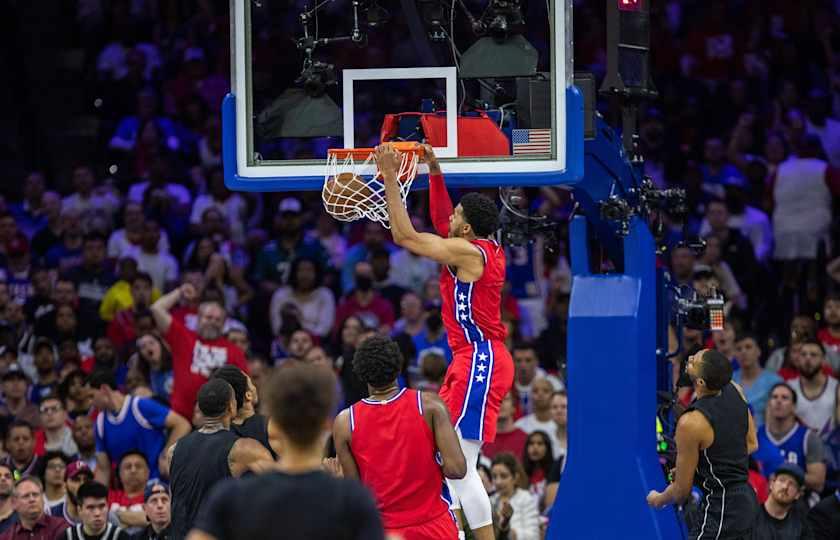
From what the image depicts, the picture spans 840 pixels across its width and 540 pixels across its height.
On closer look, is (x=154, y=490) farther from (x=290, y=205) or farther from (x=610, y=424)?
(x=290, y=205)

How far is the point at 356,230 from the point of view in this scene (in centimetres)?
1681

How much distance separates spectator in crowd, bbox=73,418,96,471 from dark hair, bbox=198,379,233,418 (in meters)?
5.41

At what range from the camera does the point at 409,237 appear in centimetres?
Result: 837

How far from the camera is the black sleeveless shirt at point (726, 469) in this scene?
8844mm

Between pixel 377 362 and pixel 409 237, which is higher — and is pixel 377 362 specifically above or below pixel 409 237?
below

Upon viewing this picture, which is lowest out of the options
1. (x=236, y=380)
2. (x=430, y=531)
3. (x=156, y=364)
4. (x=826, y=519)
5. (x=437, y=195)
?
(x=826, y=519)

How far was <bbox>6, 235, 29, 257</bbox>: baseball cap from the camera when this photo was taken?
16.4 metres

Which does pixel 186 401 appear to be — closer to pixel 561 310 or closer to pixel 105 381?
pixel 105 381

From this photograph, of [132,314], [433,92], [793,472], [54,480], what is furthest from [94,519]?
[132,314]

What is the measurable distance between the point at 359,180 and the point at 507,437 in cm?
457

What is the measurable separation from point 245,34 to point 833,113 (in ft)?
32.2

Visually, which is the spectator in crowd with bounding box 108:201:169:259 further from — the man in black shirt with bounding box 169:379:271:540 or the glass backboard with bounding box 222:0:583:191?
the man in black shirt with bounding box 169:379:271:540

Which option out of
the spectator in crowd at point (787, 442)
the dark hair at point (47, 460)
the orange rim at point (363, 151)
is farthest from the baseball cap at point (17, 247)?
the orange rim at point (363, 151)

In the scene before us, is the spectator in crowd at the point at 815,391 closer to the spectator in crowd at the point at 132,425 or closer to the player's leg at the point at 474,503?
the spectator in crowd at the point at 132,425
